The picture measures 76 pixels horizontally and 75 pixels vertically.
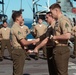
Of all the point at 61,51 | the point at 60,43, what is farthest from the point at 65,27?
the point at 61,51

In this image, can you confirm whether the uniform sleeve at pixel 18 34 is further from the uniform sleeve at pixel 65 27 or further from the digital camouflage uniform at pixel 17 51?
the uniform sleeve at pixel 65 27

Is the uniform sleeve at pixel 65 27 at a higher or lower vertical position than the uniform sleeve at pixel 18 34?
higher

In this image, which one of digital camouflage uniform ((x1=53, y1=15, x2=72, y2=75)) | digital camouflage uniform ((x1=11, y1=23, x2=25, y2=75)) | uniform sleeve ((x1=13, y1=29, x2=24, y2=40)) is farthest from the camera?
digital camouflage uniform ((x1=11, y1=23, x2=25, y2=75))

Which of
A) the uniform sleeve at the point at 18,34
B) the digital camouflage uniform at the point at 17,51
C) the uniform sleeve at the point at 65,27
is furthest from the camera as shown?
the digital camouflage uniform at the point at 17,51

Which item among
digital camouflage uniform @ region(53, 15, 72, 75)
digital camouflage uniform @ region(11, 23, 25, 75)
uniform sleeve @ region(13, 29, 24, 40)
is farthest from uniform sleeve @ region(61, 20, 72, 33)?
digital camouflage uniform @ region(11, 23, 25, 75)

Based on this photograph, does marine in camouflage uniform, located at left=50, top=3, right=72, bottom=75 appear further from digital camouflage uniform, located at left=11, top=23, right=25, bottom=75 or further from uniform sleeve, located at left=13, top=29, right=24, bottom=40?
digital camouflage uniform, located at left=11, top=23, right=25, bottom=75

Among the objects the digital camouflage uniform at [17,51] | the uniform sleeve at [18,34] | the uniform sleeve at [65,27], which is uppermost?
the uniform sleeve at [65,27]

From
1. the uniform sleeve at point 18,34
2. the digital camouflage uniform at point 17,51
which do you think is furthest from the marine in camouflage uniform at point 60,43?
the digital camouflage uniform at point 17,51

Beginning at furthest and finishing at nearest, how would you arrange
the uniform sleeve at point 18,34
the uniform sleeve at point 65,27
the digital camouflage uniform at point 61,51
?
the uniform sleeve at point 18,34 < the digital camouflage uniform at point 61,51 < the uniform sleeve at point 65,27

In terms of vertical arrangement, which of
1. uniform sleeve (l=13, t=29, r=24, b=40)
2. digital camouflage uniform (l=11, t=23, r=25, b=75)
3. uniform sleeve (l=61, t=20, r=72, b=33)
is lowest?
digital camouflage uniform (l=11, t=23, r=25, b=75)

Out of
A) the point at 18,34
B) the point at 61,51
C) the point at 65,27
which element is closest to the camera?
the point at 65,27

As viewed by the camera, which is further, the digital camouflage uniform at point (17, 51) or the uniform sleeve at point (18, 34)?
the digital camouflage uniform at point (17, 51)

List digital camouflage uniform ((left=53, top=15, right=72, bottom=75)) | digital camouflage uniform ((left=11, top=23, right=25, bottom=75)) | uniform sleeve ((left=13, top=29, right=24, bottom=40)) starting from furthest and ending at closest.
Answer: digital camouflage uniform ((left=11, top=23, right=25, bottom=75)) < uniform sleeve ((left=13, top=29, right=24, bottom=40)) < digital camouflage uniform ((left=53, top=15, right=72, bottom=75))

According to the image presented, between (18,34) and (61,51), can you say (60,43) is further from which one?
(18,34)
